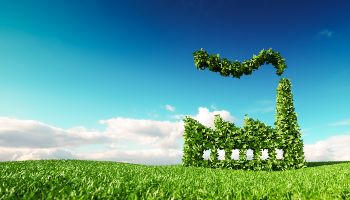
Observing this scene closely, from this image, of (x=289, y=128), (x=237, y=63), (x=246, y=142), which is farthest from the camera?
(x=237, y=63)

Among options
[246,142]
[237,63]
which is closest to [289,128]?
[246,142]

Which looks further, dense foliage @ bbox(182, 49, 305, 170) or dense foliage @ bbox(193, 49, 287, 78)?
dense foliage @ bbox(193, 49, 287, 78)

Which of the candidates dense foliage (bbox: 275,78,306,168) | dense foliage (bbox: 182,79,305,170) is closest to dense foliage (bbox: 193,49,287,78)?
dense foliage (bbox: 275,78,306,168)

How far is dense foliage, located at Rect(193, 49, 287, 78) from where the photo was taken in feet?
79.2

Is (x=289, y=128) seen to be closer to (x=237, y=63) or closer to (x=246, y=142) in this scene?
(x=246, y=142)

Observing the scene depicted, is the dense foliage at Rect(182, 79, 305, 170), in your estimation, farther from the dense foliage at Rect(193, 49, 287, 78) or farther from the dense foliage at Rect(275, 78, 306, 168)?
the dense foliage at Rect(193, 49, 287, 78)

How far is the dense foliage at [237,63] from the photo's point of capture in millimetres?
24141

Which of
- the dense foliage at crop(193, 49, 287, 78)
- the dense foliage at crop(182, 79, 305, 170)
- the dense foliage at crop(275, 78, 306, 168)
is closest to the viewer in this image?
the dense foliage at crop(182, 79, 305, 170)

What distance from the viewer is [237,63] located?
24.6 meters

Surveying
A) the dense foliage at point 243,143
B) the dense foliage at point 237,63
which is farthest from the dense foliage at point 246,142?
the dense foliage at point 237,63

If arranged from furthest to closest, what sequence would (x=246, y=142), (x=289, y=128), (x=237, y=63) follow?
(x=237, y=63)
(x=289, y=128)
(x=246, y=142)

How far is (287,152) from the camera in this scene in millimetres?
21906

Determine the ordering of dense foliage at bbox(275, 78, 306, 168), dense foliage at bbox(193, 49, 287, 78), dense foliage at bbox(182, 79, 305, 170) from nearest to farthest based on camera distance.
→ dense foliage at bbox(182, 79, 305, 170)
dense foliage at bbox(275, 78, 306, 168)
dense foliage at bbox(193, 49, 287, 78)

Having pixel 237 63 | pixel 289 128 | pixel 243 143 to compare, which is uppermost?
pixel 237 63
